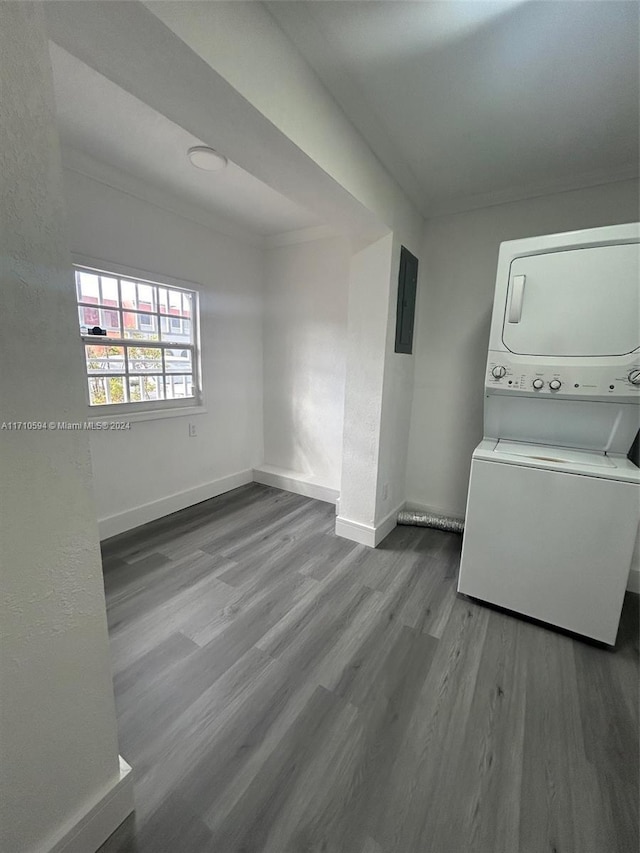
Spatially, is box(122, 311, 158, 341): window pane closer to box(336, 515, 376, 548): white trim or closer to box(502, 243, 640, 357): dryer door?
box(336, 515, 376, 548): white trim

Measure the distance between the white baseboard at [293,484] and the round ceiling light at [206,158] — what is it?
8.07 ft

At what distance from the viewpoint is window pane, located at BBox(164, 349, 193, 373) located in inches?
108

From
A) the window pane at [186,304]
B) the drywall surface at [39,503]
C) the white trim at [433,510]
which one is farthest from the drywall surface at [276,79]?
the white trim at [433,510]

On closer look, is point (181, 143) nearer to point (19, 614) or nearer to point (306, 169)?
point (306, 169)

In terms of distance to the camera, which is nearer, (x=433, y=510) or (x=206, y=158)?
(x=206, y=158)

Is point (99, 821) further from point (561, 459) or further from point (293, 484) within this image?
point (293, 484)

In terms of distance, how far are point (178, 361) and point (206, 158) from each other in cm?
143

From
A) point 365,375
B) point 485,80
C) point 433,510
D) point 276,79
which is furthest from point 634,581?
point 276,79

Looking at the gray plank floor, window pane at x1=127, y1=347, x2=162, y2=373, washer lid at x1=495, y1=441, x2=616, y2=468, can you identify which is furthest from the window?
washer lid at x1=495, y1=441, x2=616, y2=468

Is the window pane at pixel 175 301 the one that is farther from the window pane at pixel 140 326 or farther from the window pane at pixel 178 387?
the window pane at pixel 178 387

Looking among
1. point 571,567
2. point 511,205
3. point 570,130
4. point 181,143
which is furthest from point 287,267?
point 571,567

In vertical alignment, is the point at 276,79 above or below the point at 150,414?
above

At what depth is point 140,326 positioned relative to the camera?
8.29ft

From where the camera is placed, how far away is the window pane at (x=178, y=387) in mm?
2785
